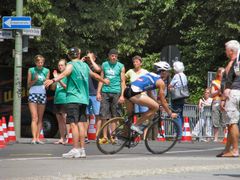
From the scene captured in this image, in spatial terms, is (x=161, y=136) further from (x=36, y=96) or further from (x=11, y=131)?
(x=11, y=131)

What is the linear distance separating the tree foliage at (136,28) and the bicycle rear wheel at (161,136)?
9.82 meters

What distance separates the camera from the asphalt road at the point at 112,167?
9.44 meters

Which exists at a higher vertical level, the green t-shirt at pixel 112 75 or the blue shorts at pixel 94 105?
the green t-shirt at pixel 112 75

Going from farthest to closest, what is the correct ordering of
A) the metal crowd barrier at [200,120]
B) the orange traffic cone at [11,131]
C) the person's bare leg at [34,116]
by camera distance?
1. the metal crowd barrier at [200,120]
2. the orange traffic cone at [11,131]
3. the person's bare leg at [34,116]

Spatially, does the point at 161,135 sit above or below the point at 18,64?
below

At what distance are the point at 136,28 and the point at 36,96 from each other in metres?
12.8

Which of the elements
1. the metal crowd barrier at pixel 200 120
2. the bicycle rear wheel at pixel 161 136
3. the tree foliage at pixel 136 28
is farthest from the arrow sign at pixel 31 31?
the bicycle rear wheel at pixel 161 136

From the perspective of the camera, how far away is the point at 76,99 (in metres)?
12.6

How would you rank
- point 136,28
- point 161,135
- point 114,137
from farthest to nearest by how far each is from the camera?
point 136,28, point 161,135, point 114,137

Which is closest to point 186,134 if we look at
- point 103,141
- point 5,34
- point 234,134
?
point 5,34

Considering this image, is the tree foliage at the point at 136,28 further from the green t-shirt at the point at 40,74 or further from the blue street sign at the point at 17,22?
the green t-shirt at the point at 40,74

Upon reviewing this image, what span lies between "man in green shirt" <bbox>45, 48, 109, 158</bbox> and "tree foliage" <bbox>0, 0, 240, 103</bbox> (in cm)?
1075

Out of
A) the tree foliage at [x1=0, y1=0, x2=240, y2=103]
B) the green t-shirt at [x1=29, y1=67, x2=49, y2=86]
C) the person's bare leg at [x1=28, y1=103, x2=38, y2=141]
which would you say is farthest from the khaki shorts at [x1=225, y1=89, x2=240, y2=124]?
the tree foliage at [x1=0, y1=0, x2=240, y2=103]

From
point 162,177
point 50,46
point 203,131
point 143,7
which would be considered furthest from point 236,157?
point 143,7
